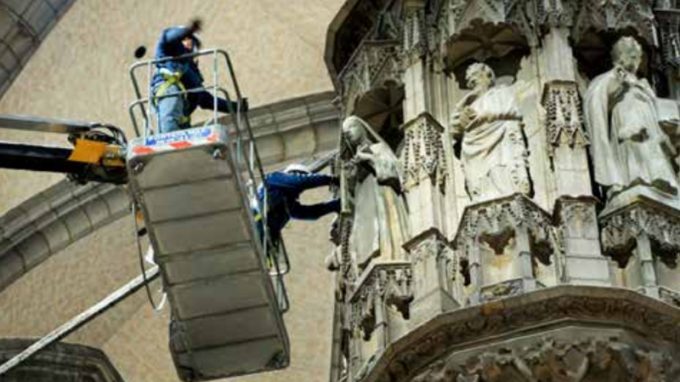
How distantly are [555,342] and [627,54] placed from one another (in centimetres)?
212

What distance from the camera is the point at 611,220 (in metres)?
13.7

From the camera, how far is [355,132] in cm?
1493

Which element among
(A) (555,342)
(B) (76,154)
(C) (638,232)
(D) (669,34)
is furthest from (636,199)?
(B) (76,154)

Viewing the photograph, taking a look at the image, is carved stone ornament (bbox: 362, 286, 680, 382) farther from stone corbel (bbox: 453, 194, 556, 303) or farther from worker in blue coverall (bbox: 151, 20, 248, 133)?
worker in blue coverall (bbox: 151, 20, 248, 133)

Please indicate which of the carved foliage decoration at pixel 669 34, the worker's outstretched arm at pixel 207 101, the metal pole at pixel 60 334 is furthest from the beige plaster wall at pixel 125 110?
the carved foliage decoration at pixel 669 34

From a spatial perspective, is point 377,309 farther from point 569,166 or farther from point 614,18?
point 614,18

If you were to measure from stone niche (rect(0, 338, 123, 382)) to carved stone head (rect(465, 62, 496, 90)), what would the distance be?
2819 mm

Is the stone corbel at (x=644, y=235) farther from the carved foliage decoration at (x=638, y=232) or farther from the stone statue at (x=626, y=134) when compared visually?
the stone statue at (x=626, y=134)

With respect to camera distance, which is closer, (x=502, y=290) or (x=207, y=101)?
(x=502, y=290)

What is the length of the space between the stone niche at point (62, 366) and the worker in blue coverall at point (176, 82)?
175 centimetres

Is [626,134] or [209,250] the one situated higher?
[626,134]

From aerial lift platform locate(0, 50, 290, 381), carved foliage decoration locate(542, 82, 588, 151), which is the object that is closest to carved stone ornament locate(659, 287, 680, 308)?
carved foliage decoration locate(542, 82, 588, 151)

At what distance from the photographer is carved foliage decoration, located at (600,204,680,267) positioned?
13.6 metres

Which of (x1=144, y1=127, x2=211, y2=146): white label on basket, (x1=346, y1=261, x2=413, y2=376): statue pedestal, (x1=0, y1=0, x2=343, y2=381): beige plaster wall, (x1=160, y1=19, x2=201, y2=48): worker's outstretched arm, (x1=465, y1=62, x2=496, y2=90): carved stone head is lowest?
(x1=346, y1=261, x2=413, y2=376): statue pedestal
